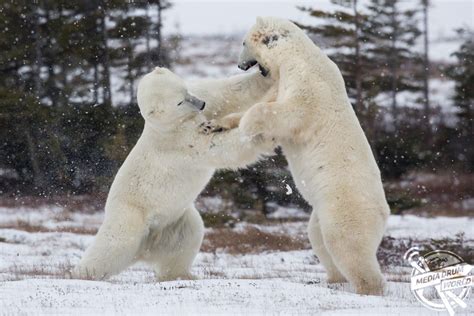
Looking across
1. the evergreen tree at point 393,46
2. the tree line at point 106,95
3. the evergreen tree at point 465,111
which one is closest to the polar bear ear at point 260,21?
the tree line at point 106,95

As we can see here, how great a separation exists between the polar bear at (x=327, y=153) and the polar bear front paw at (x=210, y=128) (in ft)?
1.75

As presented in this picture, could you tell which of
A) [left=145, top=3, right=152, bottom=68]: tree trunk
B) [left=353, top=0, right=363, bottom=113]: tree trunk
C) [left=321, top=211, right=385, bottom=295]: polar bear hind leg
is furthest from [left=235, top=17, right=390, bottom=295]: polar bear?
[left=145, top=3, right=152, bottom=68]: tree trunk

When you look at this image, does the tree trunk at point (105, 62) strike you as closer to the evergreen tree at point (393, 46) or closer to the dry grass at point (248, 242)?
the dry grass at point (248, 242)

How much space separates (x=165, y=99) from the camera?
7117 mm

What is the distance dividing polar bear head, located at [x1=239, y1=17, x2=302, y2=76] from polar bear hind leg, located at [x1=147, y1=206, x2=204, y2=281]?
1.88 m

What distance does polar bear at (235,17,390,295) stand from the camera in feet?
20.8

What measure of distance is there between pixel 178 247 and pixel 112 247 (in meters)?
0.79

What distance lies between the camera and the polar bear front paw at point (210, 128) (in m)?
7.18

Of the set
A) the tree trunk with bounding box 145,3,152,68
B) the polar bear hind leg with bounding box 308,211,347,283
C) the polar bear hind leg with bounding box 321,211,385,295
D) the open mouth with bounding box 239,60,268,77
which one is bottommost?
the tree trunk with bounding box 145,3,152,68

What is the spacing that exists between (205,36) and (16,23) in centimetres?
2946

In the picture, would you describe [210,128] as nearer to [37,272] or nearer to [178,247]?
[178,247]

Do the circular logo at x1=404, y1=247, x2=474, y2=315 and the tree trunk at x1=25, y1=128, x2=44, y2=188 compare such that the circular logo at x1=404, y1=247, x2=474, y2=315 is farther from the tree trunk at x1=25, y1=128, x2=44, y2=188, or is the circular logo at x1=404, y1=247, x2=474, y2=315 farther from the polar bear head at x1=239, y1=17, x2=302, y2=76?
the tree trunk at x1=25, y1=128, x2=44, y2=188

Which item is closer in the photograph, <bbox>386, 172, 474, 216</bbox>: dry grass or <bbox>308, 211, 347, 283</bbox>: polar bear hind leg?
<bbox>308, 211, 347, 283</bbox>: polar bear hind leg

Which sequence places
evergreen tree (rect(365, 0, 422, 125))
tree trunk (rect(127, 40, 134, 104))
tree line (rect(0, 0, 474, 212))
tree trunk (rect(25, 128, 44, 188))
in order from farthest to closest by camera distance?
evergreen tree (rect(365, 0, 422, 125)) → tree trunk (rect(127, 40, 134, 104)) → tree trunk (rect(25, 128, 44, 188)) → tree line (rect(0, 0, 474, 212))
